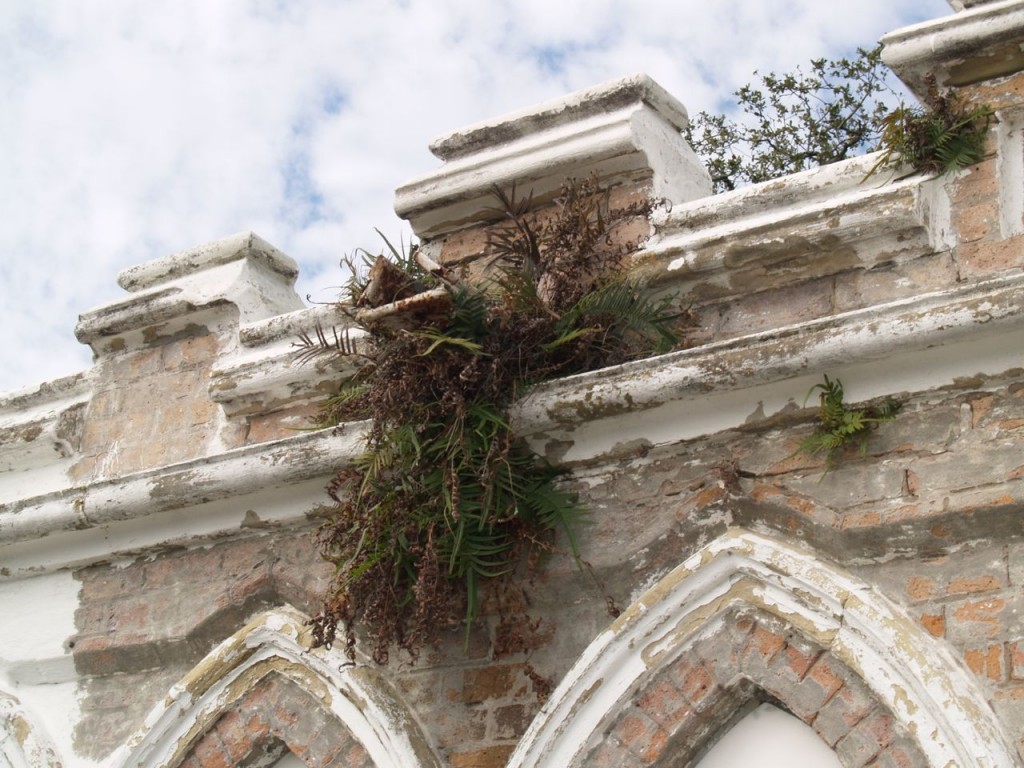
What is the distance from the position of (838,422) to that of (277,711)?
179cm

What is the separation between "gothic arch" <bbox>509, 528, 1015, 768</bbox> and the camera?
3330 millimetres

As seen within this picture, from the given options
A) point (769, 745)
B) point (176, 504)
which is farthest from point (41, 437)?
point (769, 745)

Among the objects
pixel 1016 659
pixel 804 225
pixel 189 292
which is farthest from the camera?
pixel 189 292

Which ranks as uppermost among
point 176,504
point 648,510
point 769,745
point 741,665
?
point 176,504

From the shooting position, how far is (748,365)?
3717mm

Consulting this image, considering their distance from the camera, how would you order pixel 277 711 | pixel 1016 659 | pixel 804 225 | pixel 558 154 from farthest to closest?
pixel 558 154
pixel 277 711
pixel 804 225
pixel 1016 659

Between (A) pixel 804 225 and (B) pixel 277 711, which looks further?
(B) pixel 277 711

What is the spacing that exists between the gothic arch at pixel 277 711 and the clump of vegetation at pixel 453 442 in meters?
0.16

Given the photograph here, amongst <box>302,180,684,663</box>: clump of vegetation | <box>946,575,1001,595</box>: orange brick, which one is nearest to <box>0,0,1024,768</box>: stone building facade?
<box>946,575,1001,595</box>: orange brick

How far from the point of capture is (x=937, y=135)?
3898mm

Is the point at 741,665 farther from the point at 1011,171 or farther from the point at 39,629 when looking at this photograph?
the point at 39,629

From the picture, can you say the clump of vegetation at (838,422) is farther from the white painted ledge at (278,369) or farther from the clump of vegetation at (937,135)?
the white painted ledge at (278,369)

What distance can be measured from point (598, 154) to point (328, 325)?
3.42 feet

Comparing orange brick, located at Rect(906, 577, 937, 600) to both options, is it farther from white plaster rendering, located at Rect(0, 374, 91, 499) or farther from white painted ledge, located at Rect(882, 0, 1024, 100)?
white plaster rendering, located at Rect(0, 374, 91, 499)
